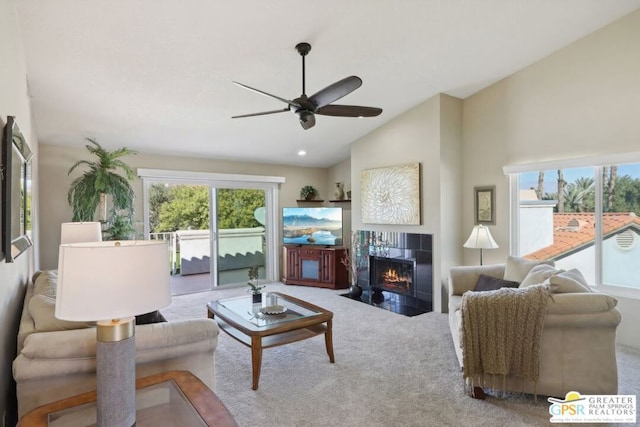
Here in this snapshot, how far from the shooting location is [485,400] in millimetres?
2420

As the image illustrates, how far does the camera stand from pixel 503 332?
2326mm

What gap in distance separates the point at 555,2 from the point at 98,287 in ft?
13.1

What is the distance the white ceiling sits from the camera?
2.56 m

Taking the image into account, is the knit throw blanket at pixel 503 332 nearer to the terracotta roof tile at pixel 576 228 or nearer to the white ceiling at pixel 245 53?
the terracotta roof tile at pixel 576 228

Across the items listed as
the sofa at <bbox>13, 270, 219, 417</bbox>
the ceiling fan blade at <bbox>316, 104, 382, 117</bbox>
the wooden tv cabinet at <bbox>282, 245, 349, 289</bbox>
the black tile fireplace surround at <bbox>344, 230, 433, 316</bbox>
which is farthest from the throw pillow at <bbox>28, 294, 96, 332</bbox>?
the wooden tv cabinet at <bbox>282, 245, 349, 289</bbox>

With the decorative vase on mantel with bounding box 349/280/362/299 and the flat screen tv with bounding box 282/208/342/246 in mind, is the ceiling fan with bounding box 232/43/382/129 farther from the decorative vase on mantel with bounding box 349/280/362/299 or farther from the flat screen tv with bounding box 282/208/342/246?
the flat screen tv with bounding box 282/208/342/246

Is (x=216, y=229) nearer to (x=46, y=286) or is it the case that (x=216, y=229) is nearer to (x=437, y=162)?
(x=46, y=286)

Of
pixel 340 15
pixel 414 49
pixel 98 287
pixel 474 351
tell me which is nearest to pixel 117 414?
pixel 98 287

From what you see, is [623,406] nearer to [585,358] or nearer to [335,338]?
[585,358]

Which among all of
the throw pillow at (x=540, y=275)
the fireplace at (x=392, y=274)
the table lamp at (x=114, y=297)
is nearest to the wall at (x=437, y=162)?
the fireplace at (x=392, y=274)

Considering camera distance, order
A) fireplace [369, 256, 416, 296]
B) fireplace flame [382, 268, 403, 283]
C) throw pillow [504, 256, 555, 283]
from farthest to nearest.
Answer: fireplace flame [382, 268, 403, 283] → fireplace [369, 256, 416, 296] → throw pillow [504, 256, 555, 283]

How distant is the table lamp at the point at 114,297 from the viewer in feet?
3.58

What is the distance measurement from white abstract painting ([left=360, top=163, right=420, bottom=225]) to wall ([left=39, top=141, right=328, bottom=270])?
1.88 meters

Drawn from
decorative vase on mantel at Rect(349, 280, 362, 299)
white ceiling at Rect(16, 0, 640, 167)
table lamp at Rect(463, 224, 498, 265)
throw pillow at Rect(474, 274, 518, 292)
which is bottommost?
decorative vase on mantel at Rect(349, 280, 362, 299)
